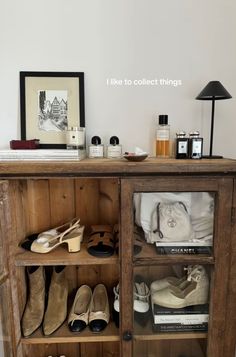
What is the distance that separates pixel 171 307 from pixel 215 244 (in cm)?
34

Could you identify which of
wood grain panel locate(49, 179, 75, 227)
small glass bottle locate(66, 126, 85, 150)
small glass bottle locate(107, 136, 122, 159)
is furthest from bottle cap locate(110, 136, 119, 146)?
wood grain panel locate(49, 179, 75, 227)

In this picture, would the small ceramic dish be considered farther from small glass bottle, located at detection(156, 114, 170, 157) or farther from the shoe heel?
the shoe heel

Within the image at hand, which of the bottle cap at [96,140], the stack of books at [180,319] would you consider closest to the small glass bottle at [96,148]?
the bottle cap at [96,140]

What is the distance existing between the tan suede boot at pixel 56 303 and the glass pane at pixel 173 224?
408 millimetres

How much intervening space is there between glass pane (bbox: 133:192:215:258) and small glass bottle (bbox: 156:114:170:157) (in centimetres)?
24

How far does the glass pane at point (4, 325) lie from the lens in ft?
2.99

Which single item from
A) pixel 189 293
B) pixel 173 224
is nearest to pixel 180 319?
pixel 189 293

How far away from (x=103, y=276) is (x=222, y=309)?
0.54 metres

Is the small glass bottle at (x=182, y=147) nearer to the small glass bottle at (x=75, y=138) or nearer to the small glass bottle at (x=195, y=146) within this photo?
the small glass bottle at (x=195, y=146)

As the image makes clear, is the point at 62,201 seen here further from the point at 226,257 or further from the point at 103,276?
the point at 226,257

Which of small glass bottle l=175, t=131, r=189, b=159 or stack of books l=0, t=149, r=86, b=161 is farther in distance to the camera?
small glass bottle l=175, t=131, r=189, b=159

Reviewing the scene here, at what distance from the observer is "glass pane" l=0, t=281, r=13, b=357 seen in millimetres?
911

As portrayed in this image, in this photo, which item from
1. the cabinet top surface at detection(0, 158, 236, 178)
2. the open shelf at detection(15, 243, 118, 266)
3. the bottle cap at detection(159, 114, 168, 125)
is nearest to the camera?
the cabinet top surface at detection(0, 158, 236, 178)

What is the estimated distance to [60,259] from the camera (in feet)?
2.98
